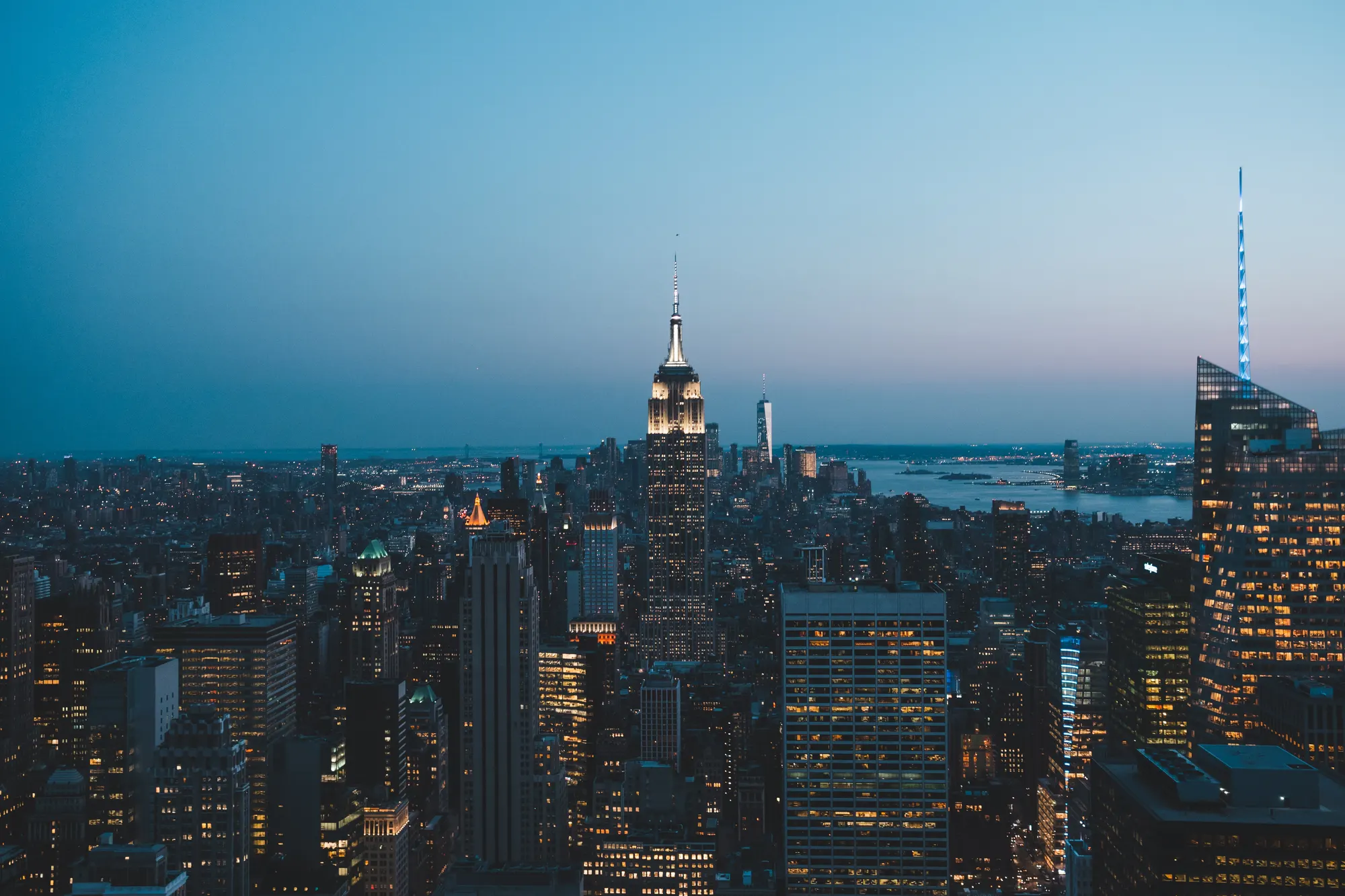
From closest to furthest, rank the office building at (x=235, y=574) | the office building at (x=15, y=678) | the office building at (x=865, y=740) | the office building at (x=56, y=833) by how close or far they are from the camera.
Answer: the office building at (x=56, y=833) < the office building at (x=865, y=740) < the office building at (x=15, y=678) < the office building at (x=235, y=574)

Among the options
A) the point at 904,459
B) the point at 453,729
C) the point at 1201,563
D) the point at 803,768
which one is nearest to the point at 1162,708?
the point at 1201,563

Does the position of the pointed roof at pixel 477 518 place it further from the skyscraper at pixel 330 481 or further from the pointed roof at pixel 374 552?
the skyscraper at pixel 330 481

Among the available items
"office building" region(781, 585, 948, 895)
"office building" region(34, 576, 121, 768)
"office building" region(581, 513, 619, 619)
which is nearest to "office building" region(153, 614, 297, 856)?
"office building" region(34, 576, 121, 768)

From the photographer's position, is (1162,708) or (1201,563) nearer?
(1201,563)

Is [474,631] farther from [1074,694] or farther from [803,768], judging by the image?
[1074,694]

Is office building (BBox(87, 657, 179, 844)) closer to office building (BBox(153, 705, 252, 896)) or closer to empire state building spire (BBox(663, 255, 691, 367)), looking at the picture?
office building (BBox(153, 705, 252, 896))

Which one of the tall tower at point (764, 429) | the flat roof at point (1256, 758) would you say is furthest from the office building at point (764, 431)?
the flat roof at point (1256, 758)

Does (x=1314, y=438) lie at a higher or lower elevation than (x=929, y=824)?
higher
